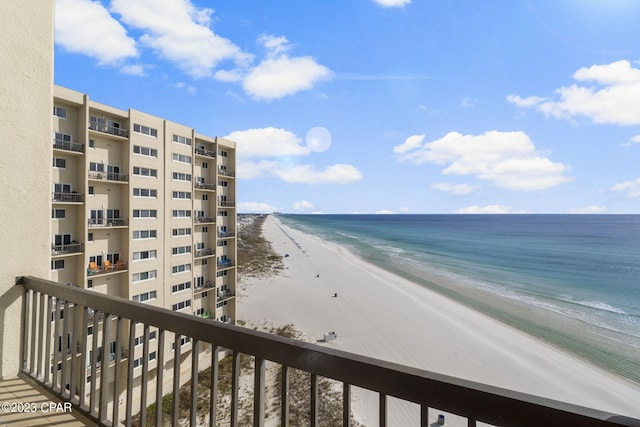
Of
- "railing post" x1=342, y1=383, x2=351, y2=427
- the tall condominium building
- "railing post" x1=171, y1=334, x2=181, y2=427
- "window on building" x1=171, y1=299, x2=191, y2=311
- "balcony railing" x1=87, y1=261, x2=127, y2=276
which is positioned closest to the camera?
"railing post" x1=342, y1=383, x2=351, y2=427

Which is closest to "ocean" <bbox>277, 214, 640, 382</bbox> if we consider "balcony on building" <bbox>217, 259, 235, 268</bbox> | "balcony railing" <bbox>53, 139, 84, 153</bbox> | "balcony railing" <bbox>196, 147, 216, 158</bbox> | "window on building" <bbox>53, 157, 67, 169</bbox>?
"balcony on building" <bbox>217, 259, 235, 268</bbox>

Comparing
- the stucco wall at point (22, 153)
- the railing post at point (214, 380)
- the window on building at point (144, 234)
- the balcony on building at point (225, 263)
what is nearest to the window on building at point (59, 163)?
the window on building at point (144, 234)

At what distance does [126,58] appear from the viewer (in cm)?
826

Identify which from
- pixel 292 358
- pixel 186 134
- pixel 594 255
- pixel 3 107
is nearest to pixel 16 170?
pixel 3 107

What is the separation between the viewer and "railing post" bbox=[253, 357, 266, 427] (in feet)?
3.72

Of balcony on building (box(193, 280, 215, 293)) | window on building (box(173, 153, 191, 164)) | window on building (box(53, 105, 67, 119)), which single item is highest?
window on building (box(53, 105, 67, 119))

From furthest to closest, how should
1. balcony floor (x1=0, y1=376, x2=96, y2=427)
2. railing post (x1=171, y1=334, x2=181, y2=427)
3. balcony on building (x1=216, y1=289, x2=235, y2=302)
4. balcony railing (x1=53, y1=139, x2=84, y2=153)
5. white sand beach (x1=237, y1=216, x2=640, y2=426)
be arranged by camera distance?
balcony on building (x1=216, y1=289, x2=235, y2=302) → white sand beach (x1=237, y1=216, x2=640, y2=426) → balcony railing (x1=53, y1=139, x2=84, y2=153) → balcony floor (x1=0, y1=376, x2=96, y2=427) → railing post (x1=171, y1=334, x2=181, y2=427)

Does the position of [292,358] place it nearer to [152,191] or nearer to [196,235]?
[152,191]

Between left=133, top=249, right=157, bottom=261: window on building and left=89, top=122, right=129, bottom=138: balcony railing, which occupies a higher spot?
left=89, top=122, right=129, bottom=138: balcony railing

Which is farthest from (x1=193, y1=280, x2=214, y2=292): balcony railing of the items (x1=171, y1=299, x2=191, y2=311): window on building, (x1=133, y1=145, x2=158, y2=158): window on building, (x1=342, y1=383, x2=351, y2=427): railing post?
(x1=342, y1=383, x2=351, y2=427): railing post

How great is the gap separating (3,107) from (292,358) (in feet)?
9.00

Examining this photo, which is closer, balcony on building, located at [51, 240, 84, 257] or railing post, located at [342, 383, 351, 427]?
railing post, located at [342, 383, 351, 427]

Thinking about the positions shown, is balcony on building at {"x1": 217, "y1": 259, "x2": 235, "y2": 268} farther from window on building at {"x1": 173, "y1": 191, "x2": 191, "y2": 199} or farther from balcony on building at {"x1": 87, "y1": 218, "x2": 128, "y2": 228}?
balcony on building at {"x1": 87, "y1": 218, "x2": 128, "y2": 228}

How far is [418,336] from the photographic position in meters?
13.1
